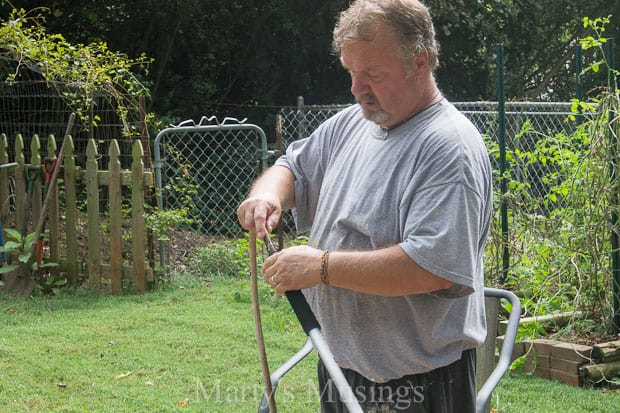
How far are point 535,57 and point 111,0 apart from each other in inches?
314

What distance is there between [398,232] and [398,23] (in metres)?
0.51

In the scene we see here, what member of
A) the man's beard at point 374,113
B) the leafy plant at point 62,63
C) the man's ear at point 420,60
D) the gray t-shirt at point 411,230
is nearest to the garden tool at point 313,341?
the gray t-shirt at point 411,230

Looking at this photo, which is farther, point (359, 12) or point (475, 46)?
point (475, 46)

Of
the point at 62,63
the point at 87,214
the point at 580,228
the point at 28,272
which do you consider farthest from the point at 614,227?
the point at 28,272

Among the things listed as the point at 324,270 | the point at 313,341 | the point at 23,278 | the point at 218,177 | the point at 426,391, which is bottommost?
the point at 23,278

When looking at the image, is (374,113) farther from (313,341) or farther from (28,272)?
(28,272)

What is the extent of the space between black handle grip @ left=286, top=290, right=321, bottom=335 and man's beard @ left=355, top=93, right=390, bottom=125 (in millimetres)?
483

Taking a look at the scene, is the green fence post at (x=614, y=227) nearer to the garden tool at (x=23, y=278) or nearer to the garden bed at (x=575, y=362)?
the garden bed at (x=575, y=362)

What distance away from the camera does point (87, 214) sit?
23.9ft

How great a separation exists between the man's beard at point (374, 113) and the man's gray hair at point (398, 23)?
14cm

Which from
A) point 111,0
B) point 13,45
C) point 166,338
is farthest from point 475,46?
point 166,338

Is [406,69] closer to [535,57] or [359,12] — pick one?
[359,12]

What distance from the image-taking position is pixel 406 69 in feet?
6.68

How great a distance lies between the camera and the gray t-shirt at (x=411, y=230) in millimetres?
1919
